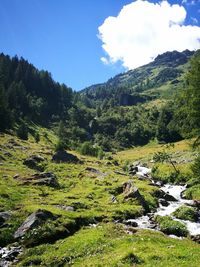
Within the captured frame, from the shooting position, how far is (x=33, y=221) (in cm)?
3475

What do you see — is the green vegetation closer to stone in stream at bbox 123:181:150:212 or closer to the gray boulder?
stone in stream at bbox 123:181:150:212

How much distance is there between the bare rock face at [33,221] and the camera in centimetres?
3388

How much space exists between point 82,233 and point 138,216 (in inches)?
485

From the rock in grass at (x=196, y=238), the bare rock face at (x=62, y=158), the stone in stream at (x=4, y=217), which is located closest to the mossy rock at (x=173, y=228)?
the rock in grass at (x=196, y=238)

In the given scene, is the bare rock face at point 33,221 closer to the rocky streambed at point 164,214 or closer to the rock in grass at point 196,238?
the rocky streambed at point 164,214

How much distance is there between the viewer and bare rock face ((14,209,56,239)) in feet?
111

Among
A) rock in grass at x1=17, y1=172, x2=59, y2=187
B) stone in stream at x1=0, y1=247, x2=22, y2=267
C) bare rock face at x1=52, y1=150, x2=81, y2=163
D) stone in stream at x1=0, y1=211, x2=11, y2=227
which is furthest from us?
bare rock face at x1=52, y1=150, x2=81, y2=163

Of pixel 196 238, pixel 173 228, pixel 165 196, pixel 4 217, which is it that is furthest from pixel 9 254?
pixel 165 196

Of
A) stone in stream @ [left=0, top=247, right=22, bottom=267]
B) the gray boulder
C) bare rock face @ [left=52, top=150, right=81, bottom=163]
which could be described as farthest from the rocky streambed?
bare rock face @ [left=52, top=150, right=81, bottom=163]

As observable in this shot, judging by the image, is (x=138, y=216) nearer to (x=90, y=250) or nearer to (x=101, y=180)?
(x=90, y=250)

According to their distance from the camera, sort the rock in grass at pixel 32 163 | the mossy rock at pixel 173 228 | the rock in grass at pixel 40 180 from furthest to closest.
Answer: the rock in grass at pixel 32 163, the rock in grass at pixel 40 180, the mossy rock at pixel 173 228

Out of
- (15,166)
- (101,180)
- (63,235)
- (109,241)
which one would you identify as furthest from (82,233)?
(15,166)

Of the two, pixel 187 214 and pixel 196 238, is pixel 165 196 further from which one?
pixel 196 238

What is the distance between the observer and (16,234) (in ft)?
111
